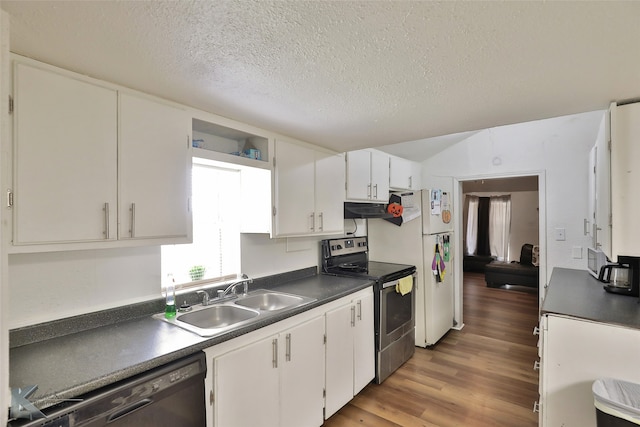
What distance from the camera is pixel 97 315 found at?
1592 millimetres

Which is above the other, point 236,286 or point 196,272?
point 196,272

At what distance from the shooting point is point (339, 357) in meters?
2.31

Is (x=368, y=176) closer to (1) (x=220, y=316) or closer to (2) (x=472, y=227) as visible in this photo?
(1) (x=220, y=316)

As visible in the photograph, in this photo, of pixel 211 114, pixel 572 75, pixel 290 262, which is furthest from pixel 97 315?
pixel 572 75

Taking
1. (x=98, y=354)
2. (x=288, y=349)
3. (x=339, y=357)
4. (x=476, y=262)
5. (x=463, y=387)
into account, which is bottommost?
(x=463, y=387)

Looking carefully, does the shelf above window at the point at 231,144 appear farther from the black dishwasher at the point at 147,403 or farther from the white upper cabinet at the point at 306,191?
the black dishwasher at the point at 147,403

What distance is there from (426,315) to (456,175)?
1.86 meters

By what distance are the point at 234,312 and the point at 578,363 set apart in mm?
2015

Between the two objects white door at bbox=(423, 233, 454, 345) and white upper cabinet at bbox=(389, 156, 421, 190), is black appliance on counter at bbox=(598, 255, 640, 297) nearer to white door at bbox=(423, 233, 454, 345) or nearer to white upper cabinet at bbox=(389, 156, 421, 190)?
white door at bbox=(423, 233, 454, 345)

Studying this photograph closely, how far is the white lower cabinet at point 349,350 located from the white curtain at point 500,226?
21.6ft

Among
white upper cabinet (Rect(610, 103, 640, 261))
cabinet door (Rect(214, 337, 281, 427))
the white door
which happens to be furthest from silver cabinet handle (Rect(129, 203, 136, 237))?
the white door

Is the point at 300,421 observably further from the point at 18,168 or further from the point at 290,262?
the point at 18,168

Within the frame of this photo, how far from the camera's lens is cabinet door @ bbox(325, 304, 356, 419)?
7.29ft

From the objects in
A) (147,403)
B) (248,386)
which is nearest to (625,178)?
(248,386)
